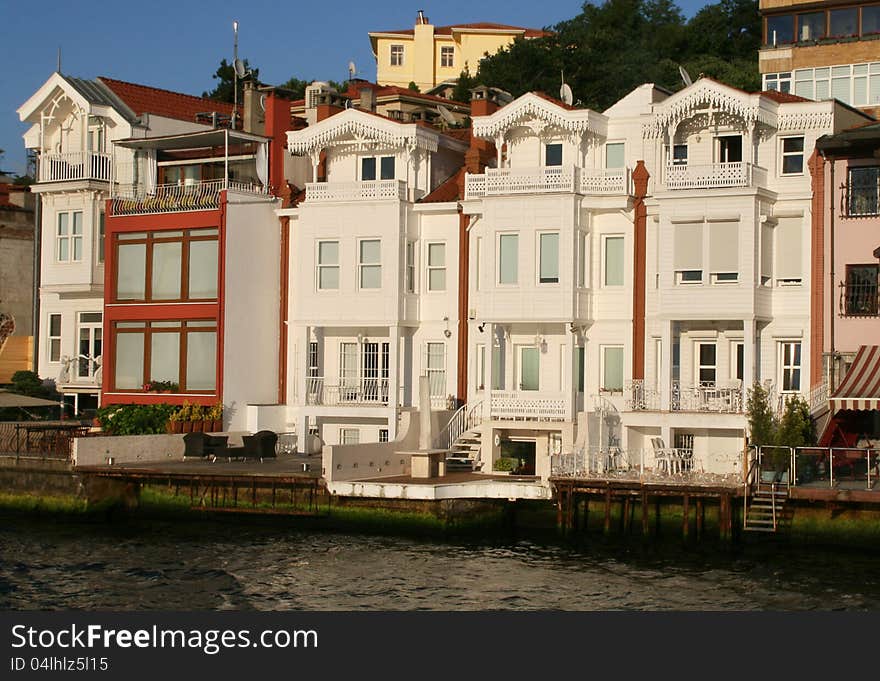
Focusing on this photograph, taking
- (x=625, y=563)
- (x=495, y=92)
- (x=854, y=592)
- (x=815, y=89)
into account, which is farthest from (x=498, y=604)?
(x=815, y=89)

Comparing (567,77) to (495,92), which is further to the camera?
(567,77)

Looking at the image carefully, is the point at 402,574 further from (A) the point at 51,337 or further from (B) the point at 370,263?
(A) the point at 51,337

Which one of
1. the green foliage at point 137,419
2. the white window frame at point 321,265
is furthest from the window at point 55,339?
the white window frame at point 321,265

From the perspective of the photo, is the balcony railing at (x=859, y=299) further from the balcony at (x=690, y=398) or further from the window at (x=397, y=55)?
the window at (x=397, y=55)

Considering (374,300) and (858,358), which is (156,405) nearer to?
(374,300)

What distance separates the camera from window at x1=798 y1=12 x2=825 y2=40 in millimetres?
57469

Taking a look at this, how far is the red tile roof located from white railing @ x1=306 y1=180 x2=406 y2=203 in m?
10.4

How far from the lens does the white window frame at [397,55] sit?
113 meters

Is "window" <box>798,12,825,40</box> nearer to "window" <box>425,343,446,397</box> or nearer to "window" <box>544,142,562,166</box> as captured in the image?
"window" <box>544,142,562,166</box>

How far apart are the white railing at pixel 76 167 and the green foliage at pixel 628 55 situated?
24.1 metres

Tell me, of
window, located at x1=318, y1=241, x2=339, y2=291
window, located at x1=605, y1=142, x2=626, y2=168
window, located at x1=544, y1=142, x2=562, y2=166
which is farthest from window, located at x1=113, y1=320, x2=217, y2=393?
window, located at x1=605, y1=142, x2=626, y2=168

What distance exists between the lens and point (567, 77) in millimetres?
71688

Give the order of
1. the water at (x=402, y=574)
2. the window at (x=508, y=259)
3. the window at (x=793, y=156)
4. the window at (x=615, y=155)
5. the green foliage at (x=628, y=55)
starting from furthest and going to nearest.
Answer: the green foliage at (x=628, y=55)
the window at (x=615, y=155)
the window at (x=508, y=259)
the window at (x=793, y=156)
the water at (x=402, y=574)

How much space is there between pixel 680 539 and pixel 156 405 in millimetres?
17673
